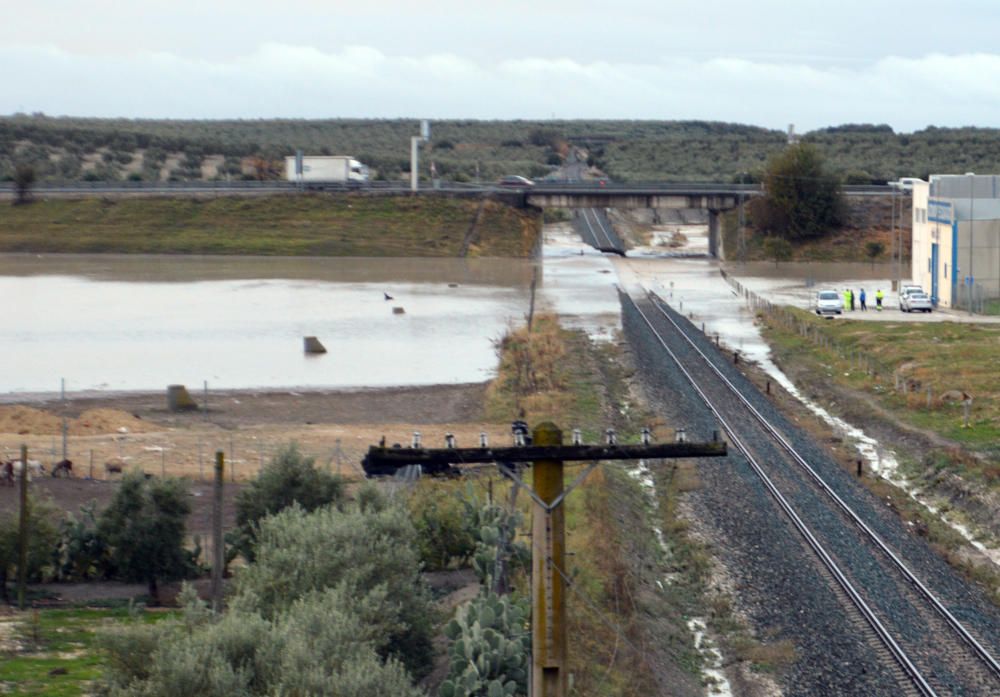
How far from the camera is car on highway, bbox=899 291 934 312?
5134 cm

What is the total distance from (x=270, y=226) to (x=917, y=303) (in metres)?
43.1

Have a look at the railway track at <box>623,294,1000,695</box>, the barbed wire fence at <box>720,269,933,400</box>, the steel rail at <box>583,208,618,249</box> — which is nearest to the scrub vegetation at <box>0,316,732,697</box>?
the railway track at <box>623,294,1000,695</box>

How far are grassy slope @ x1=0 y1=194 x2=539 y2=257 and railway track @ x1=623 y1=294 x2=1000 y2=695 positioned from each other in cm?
5013

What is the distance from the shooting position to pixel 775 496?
76.9 feet

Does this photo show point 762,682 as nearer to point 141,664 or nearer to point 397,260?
point 141,664

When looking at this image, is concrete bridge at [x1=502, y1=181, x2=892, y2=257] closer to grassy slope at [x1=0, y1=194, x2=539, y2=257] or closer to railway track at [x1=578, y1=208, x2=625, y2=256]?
grassy slope at [x1=0, y1=194, x2=539, y2=257]

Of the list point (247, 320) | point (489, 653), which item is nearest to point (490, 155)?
point (247, 320)

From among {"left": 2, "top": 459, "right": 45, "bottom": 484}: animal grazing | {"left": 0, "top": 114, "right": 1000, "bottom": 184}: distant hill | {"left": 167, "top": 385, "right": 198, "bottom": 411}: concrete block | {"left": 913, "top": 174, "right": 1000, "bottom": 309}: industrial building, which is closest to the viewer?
{"left": 2, "top": 459, "right": 45, "bottom": 484}: animal grazing

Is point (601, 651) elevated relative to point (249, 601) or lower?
lower

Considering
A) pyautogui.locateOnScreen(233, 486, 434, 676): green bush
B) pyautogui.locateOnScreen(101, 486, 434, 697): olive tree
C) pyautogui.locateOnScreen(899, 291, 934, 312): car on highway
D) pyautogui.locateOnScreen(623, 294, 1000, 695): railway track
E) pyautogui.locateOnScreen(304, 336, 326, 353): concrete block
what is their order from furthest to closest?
pyautogui.locateOnScreen(899, 291, 934, 312): car on highway, pyautogui.locateOnScreen(304, 336, 326, 353): concrete block, pyautogui.locateOnScreen(623, 294, 1000, 695): railway track, pyautogui.locateOnScreen(233, 486, 434, 676): green bush, pyautogui.locateOnScreen(101, 486, 434, 697): olive tree

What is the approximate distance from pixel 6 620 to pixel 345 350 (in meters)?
27.7

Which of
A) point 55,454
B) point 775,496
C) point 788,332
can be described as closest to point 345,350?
point 788,332

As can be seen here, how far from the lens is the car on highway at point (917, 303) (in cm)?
5134

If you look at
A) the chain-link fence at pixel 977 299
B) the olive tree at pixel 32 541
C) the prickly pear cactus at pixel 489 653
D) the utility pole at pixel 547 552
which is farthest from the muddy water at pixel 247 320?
the utility pole at pixel 547 552
